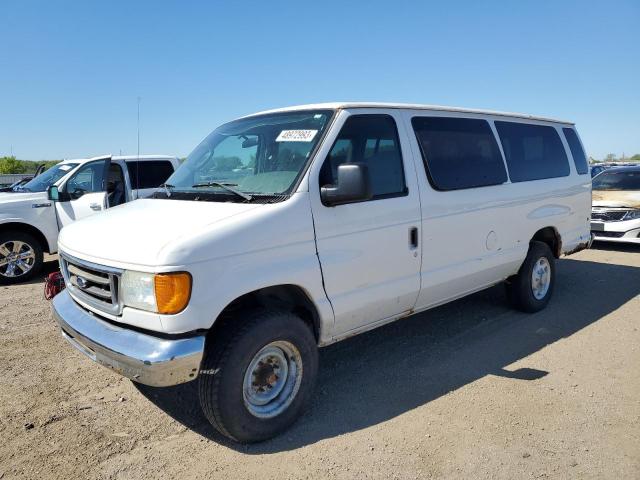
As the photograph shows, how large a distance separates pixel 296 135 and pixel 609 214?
8.17 m

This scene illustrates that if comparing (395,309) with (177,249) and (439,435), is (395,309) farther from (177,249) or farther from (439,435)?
(177,249)

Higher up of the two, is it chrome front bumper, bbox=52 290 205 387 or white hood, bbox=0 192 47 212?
white hood, bbox=0 192 47 212

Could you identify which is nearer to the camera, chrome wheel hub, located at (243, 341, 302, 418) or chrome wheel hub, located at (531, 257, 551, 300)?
chrome wheel hub, located at (243, 341, 302, 418)

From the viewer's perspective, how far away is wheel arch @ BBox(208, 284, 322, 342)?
3.04 metres

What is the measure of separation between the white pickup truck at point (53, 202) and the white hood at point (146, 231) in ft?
14.2

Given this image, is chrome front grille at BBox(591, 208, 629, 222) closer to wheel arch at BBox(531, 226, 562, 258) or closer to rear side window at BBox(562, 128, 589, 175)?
rear side window at BBox(562, 128, 589, 175)

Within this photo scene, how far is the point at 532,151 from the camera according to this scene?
543 cm

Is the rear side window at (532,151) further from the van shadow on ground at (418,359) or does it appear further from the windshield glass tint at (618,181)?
the windshield glass tint at (618,181)

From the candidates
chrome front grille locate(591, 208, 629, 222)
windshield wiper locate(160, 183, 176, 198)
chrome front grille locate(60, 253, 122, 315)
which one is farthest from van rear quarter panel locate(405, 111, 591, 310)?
chrome front grille locate(591, 208, 629, 222)

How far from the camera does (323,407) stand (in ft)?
11.6

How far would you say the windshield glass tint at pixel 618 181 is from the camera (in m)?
10.3

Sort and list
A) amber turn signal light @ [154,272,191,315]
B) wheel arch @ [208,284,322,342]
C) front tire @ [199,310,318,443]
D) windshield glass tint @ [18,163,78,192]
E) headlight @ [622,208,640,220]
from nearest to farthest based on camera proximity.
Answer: amber turn signal light @ [154,272,191,315] → front tire @ [199,310,318,443] → wheel arch @ [208,284,322,342] → windshield glass tint @ [18,163,78,192] → headlight @ [622,208,640,220]

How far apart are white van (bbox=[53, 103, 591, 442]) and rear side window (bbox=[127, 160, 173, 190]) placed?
15.2 feet

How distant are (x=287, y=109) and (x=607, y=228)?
7.81 m
